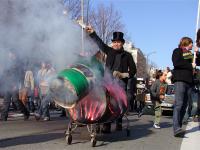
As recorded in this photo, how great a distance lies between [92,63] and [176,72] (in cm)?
226

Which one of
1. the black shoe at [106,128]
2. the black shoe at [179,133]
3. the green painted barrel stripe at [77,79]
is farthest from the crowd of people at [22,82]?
the black shoe at [179,133]

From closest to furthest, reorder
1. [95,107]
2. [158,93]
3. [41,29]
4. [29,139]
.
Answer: [95,107] < [29,139] < [41,29] < [158,93]

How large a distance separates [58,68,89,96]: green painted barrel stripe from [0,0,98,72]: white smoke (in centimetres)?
73

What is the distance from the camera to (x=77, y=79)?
720cm

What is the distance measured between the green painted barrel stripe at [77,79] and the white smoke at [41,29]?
2.39 feet

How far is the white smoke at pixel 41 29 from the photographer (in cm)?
815

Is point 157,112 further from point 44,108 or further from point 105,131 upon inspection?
point 44,108

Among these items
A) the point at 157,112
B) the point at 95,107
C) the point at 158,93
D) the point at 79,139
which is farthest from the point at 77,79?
the point at 158,93

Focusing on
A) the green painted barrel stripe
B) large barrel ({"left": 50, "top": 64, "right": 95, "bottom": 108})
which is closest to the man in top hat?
large barrel ({"left": 50, "top": 64, "right": 95, "bottom": 108})

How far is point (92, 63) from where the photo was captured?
307 inches

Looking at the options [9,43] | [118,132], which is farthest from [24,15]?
[118,132]

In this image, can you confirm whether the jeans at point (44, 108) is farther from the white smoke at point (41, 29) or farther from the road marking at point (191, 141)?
the road marking at point (191, 141)

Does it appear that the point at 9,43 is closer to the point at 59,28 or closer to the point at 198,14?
the point at 59,28

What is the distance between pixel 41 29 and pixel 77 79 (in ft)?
5.92
